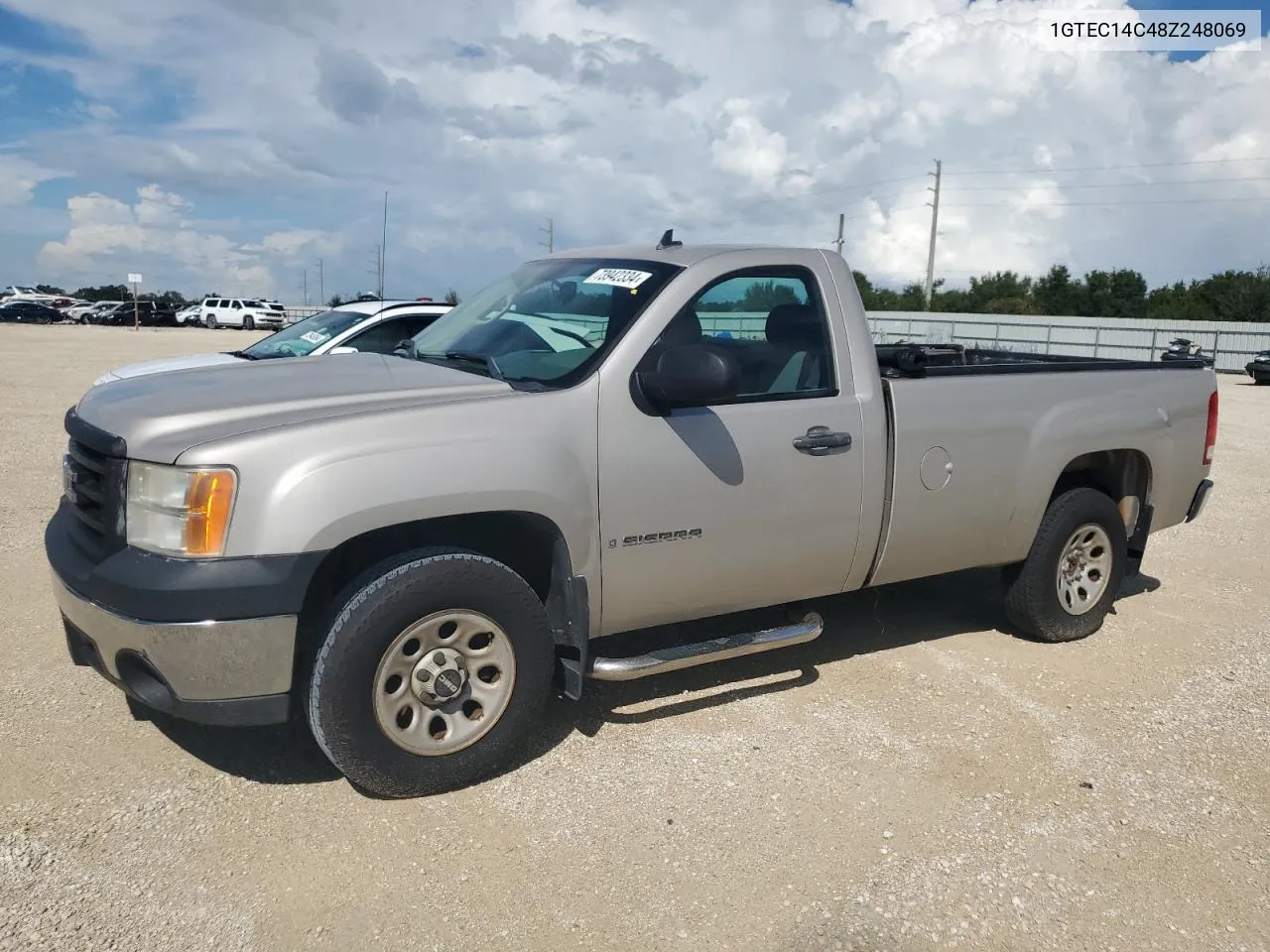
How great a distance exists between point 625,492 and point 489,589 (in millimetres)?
611

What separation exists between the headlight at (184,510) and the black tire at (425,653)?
1.57ft

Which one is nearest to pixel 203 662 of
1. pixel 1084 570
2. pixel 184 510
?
pixel 184 510

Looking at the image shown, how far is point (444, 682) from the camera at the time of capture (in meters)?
3.43

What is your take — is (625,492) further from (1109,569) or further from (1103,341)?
(1103,341)

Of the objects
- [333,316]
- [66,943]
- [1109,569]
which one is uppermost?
[333,316]

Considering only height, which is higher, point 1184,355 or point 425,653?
point 1184,355

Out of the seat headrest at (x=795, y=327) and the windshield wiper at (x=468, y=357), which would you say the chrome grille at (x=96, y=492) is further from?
the seat headrest at (x=795, y=327)

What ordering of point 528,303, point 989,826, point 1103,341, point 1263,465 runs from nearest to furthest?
point 989,826 < point 528,303 < point 1263,465 < point 1103,341

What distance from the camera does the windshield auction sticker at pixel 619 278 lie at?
4.04m

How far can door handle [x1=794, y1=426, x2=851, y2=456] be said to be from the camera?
13.3 feet

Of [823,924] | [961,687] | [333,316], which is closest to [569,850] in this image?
[823,924]

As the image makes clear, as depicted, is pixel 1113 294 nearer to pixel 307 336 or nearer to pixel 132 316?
pixel 132 316

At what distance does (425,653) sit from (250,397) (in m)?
1.09

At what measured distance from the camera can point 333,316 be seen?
9.82 m
